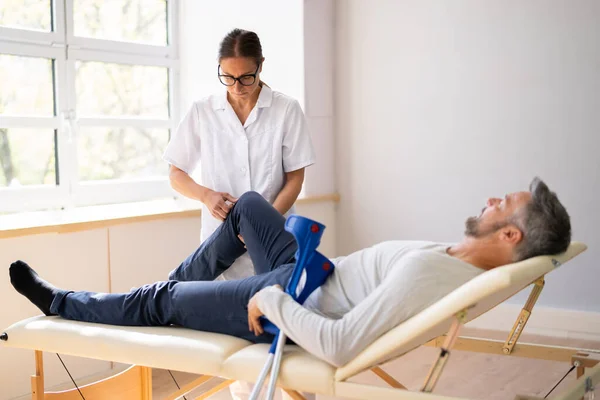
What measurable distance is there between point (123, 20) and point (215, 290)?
2.39 m

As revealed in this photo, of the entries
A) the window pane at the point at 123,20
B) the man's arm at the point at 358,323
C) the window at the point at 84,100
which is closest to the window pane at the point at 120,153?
the window at the point at 84,100

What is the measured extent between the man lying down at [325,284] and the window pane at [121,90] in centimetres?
174

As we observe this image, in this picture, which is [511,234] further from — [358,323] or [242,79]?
[242,79]

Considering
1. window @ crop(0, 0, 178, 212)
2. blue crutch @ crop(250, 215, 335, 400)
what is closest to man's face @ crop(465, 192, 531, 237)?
blue crutch @ crop(250, 215, 335, 400)

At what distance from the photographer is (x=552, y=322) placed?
4023 mm

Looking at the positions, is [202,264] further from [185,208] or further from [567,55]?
[567,55]

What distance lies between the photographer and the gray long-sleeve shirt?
1.75 meters

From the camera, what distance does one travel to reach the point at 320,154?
448 cm

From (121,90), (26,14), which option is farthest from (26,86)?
(121,90)

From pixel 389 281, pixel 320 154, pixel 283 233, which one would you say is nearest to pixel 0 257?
pixel 283 233

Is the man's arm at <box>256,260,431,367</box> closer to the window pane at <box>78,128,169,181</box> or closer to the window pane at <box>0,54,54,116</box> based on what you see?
the window pane at <box>0,54,54,116</box>

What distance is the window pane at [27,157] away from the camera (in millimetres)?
3494

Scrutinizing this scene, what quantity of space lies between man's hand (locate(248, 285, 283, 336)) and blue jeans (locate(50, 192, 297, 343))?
45 millimetres

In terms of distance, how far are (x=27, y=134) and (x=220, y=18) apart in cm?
132
